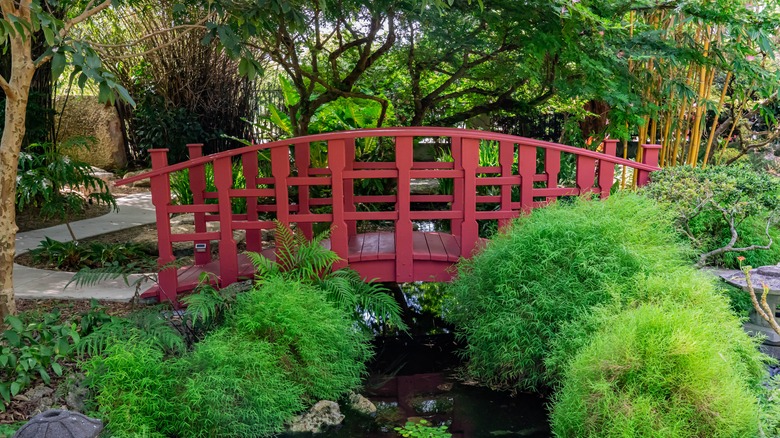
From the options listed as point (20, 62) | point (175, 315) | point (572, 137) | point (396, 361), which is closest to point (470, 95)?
point (572, 137)

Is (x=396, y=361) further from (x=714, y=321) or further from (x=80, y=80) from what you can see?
(x=80, y=80)

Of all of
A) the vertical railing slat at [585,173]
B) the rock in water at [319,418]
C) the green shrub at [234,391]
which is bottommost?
the rock in water at [319,418]

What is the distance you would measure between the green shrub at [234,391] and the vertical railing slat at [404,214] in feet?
4.96

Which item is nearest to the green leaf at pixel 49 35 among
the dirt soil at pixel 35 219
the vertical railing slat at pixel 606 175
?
the vertical railing slat at pixel 606 175

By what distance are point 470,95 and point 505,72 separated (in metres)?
1.55

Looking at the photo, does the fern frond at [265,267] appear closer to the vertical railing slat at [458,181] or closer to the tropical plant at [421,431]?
the tropical plant at [421,431]

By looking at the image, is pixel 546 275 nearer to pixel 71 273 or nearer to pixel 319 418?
pixel 319 418

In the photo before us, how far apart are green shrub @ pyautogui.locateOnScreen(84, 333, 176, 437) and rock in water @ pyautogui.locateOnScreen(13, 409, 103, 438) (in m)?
0.31

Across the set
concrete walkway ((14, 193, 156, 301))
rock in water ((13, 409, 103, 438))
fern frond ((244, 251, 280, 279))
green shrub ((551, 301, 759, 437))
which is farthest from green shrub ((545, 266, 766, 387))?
concrete walkway ((14, 193, 156, 301))

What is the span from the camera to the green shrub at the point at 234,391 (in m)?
3.81

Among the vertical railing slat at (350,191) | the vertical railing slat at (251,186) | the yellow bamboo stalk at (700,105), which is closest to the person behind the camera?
the vertical railing slat at (251,186)

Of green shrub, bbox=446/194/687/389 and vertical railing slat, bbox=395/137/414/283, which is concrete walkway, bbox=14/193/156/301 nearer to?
vertical railing slat, bbox=395/137/414/283

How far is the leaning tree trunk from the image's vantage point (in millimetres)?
4090

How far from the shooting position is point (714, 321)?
392 cm
